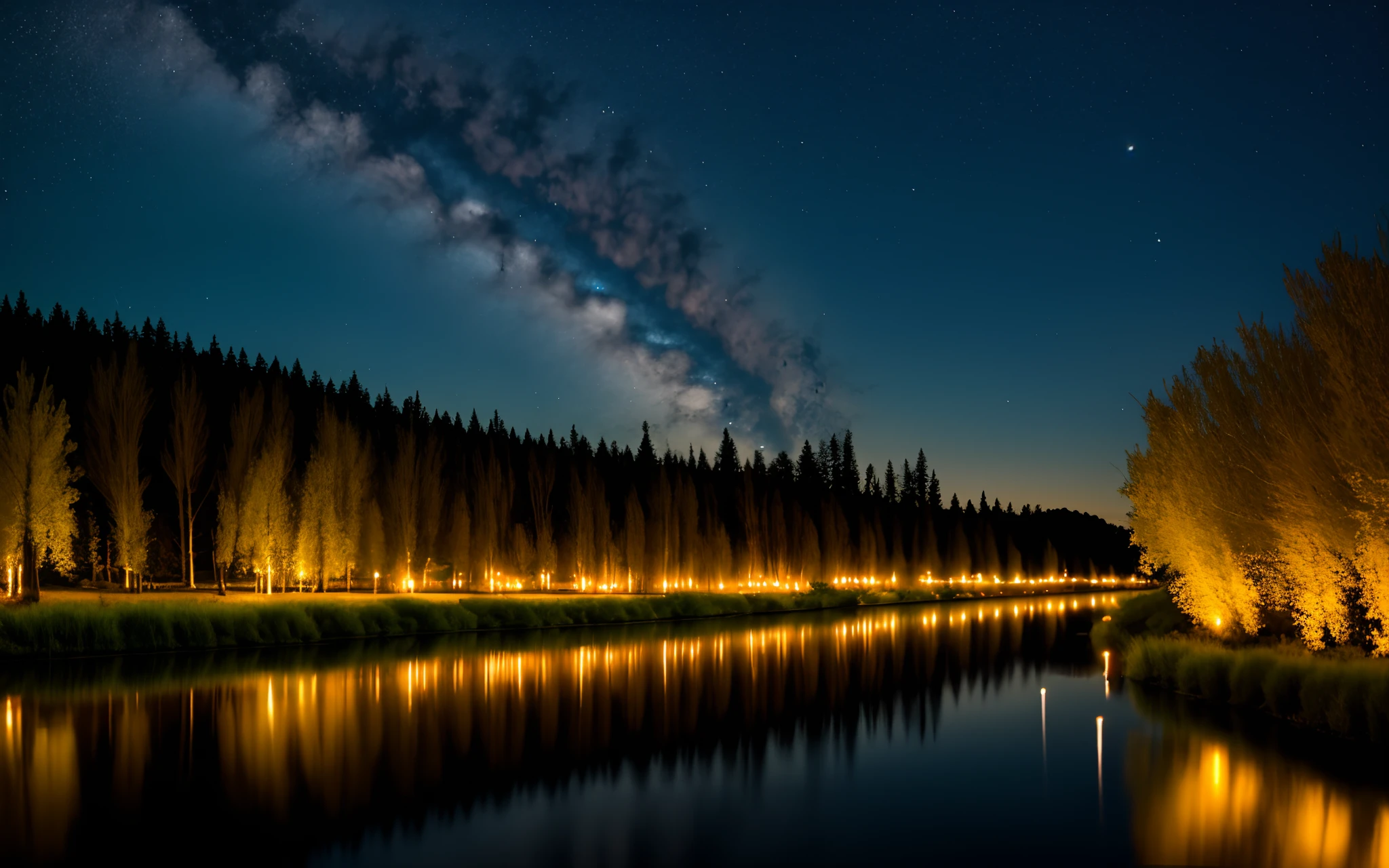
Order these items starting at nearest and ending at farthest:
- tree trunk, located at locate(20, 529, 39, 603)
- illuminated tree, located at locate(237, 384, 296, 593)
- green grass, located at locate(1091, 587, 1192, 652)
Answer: green grass, located at locate(1091, 587, 1192, 652) → tree trunk, located at locate(20, 529, 39, 603) → illuminated tree, located at locate(237, 384, 296, 593)

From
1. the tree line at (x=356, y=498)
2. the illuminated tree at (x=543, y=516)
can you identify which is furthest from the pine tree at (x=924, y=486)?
the illuminated tree at (x=543, y=516)

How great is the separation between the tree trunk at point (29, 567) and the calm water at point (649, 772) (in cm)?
982

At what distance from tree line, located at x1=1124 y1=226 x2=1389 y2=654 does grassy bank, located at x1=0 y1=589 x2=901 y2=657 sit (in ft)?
78.1

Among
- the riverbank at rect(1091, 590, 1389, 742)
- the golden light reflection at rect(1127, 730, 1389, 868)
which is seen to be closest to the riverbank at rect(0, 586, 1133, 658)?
the riverbank at rect(1091, 590, 1389, 742)

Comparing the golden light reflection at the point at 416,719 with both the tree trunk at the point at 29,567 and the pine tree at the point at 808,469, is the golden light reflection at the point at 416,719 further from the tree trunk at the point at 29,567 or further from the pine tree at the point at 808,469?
the pine tree at the point at 808,469

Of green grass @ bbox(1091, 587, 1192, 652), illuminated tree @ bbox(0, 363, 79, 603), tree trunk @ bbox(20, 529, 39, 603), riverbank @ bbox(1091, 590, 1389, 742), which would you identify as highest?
illuminated tree @ bbox(0, 363, 79, 603)

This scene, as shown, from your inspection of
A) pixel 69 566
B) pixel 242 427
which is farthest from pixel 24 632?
pixel 242 427

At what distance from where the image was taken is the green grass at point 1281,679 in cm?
1252

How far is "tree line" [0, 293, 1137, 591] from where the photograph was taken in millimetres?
34438

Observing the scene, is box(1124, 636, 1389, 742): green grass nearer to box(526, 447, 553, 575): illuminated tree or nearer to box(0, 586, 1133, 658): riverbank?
box(0, 586, 1133, 658): riverbank

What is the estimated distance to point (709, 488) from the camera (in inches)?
3140

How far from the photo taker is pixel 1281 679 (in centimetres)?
1474

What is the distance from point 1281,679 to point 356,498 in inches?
1460

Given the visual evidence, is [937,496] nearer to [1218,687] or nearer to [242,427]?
[242,427]
